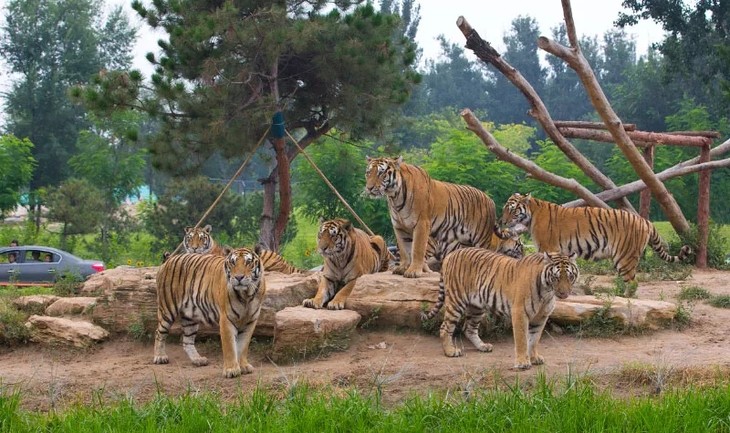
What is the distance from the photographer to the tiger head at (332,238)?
26.1 feet

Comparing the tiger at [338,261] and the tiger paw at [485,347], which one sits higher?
the tiger at [338,261]

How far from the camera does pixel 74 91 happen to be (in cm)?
1351

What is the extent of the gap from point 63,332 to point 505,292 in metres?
4.13

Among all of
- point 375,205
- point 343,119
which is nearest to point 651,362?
point 343,119

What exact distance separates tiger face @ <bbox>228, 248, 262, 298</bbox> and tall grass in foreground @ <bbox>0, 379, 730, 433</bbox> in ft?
3.75

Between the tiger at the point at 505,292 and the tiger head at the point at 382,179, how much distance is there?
1.01 meters

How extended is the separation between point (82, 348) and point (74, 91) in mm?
6345

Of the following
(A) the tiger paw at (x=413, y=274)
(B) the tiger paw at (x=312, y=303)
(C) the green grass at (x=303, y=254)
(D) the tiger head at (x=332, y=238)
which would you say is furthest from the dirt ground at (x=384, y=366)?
(C) the green grass at (x=303, y=254)

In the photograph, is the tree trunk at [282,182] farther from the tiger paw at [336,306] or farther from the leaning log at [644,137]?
the tiger paw at [336,306]

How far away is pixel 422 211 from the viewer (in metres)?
8.17

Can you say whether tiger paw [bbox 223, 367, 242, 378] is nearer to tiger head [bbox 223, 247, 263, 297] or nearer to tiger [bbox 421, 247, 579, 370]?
tiger head [bbox 223, 247, 263, 297]

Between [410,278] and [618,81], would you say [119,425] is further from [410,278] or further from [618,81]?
[618,81]

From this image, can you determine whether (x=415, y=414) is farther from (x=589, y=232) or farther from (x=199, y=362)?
(x=589, y=232)

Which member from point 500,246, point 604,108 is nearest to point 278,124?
point 604,108
